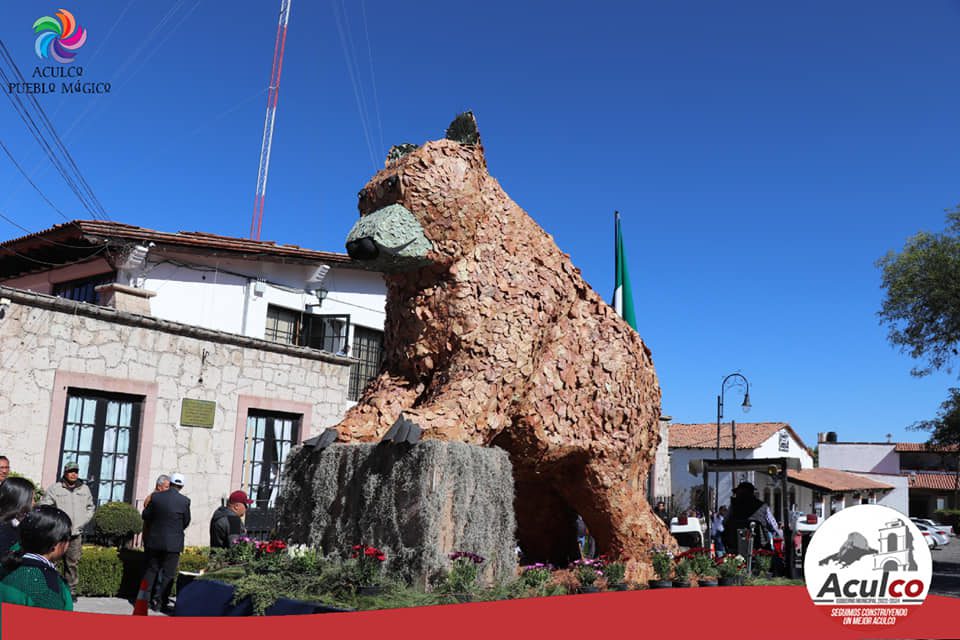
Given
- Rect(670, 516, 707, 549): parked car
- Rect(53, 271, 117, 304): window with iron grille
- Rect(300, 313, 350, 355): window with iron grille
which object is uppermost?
Rect(53, 271, 117, 304): window with iron grille

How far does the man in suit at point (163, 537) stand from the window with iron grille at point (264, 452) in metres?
4.02

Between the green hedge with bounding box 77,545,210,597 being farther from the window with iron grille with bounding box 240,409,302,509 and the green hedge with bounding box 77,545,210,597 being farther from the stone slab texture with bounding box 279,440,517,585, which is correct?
the stone slab texture with bounding box 279,440,517,585

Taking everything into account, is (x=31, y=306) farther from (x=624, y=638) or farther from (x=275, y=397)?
(x=624, y=638)

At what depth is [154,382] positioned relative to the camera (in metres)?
10.1

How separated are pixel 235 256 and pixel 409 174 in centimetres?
973

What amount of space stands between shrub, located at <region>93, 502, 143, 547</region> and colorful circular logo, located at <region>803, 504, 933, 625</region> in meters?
7.38

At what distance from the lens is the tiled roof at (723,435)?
3281cm

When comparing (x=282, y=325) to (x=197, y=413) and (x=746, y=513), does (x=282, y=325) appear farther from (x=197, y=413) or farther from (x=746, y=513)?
(x=746, y=513)

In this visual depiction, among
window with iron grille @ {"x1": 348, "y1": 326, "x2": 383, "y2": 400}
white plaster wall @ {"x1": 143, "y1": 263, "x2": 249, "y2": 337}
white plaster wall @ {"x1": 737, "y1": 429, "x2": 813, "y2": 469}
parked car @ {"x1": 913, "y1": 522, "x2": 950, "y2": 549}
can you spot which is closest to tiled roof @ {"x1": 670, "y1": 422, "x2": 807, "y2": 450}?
white plaster wall @ {"x1": 737, "y1": 429, "x2": 813, "y2": 469}

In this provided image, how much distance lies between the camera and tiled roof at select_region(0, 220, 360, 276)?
12672mm

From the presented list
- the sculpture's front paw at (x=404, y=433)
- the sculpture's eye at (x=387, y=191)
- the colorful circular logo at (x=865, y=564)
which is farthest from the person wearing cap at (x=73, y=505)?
the colorful circular logo at (x=865, y=564)

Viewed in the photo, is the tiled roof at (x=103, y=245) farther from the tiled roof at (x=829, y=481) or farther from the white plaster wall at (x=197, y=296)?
the tiled roof at (x=829, y=481)

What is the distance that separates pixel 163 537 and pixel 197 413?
12.2ft

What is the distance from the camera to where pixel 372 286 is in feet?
53.6
